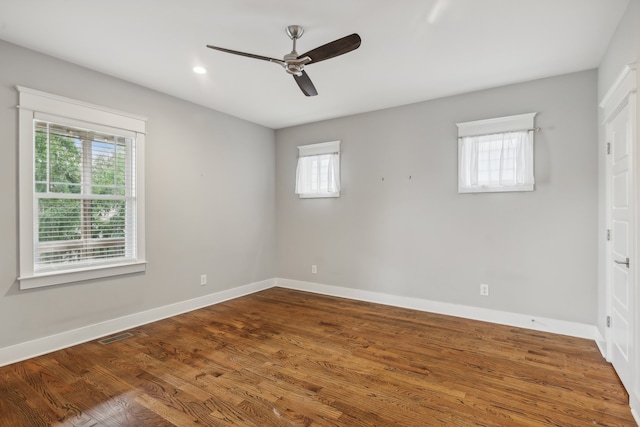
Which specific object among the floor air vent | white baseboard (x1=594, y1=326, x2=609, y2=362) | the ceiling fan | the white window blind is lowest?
the floor air vent

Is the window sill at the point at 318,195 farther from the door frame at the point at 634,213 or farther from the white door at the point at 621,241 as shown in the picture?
the door frame at the point at 634,213

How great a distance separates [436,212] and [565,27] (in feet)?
7.12

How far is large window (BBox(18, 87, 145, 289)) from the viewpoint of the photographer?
9.35 feet

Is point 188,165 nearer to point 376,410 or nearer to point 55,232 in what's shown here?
point 55,232

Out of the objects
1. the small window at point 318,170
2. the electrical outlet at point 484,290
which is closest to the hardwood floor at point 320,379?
the electrical outlet at point 484,290

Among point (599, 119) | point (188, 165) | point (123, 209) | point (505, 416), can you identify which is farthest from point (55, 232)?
point (599, 119)

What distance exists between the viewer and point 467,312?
12.7 ft

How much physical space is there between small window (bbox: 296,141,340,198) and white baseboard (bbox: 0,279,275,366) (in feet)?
6.16

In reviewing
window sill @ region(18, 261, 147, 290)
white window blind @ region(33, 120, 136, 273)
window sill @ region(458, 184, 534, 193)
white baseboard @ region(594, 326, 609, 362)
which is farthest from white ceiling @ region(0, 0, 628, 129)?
white baseboard @ region(594, 326, 609, 362)

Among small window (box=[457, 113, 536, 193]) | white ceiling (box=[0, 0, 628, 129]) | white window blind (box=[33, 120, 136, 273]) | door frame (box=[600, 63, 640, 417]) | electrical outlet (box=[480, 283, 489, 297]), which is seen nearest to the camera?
door frame (box=[600, 63, 640, 417])

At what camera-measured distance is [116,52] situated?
9.55 feet

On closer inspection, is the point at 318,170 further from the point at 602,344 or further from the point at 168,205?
the point at 602,344

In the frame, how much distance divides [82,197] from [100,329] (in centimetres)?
134

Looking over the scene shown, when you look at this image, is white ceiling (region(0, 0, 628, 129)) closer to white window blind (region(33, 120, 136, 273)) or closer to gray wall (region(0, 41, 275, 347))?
gray wall (region(0, 41, 275, 347))
